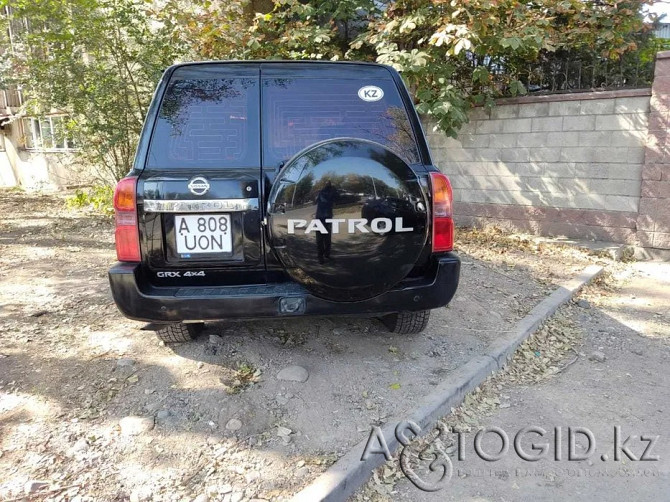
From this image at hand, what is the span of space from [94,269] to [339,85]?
362cm

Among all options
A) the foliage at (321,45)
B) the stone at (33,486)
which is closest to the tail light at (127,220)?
the stone at (33,486)

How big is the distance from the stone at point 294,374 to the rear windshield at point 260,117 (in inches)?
49.1

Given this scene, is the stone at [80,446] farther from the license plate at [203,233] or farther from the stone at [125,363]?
the license plate at [203,233]

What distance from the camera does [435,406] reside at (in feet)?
9.16

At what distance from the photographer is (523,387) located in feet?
10.6

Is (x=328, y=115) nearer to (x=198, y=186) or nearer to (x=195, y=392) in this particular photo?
(x=198, y=186)

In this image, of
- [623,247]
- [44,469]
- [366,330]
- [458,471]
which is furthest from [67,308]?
[623,247]

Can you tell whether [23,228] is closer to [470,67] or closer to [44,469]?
[44,469]

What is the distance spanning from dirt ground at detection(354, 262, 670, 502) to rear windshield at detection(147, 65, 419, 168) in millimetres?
1605

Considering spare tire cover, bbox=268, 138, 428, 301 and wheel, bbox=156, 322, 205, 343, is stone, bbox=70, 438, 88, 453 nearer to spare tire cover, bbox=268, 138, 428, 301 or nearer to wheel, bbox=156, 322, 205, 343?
wheel, bbox=156, 322, 205, 343

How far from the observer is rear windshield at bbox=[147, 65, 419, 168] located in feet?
9.07

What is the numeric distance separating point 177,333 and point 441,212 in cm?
180

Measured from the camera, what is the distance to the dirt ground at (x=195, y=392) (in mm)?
2287

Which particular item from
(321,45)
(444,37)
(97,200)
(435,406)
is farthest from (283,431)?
(97,200)
